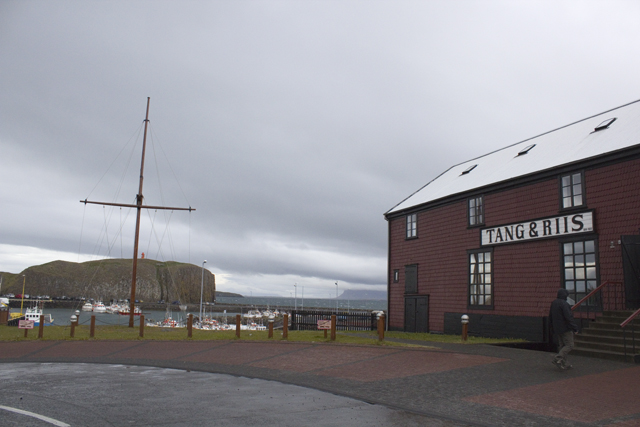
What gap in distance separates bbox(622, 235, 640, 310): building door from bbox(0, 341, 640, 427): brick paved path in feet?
11.3

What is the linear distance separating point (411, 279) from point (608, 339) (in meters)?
13.3

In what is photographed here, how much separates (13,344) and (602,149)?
22.4 metres

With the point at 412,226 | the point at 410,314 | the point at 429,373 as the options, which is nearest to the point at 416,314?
the point at 410,314

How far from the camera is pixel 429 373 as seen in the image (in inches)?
452

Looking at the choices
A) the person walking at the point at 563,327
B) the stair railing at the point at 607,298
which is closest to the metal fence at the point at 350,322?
the stair railing at the point at 607,298

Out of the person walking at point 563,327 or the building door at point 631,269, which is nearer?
the person walking at point 563,327

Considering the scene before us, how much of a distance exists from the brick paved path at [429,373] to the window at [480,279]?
5.23 metres

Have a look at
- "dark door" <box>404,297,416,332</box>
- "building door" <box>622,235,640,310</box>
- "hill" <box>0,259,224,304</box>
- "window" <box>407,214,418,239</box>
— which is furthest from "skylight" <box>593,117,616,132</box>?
"hill" <box>0,259,224,304</box>

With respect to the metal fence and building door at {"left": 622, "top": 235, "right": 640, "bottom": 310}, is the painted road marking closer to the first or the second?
building door at {"left": 622, "top": 235, "right": 640, "bottom": 310}

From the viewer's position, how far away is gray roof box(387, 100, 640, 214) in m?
17.7

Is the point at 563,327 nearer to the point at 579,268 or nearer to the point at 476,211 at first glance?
the point at 579,268

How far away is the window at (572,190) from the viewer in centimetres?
1767

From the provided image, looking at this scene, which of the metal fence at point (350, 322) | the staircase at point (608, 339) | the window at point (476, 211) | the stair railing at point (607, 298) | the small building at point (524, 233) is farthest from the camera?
the metal fence at point (350, 322)

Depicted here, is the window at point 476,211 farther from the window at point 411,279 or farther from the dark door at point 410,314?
the dark door at point 410,314
